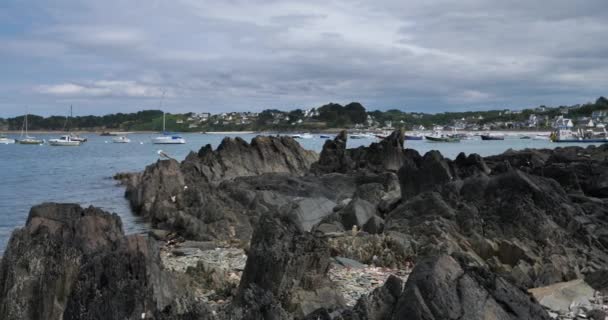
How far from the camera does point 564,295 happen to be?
11.4 m

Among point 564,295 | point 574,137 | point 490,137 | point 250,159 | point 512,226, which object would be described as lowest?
point 564,295

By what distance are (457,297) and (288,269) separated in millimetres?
3840

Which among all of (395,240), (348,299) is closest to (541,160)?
(395,240)

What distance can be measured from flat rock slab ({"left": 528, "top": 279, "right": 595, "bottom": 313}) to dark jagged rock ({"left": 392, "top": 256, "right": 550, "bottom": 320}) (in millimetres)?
3538

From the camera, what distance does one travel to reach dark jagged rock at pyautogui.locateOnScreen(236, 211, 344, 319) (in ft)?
33.4

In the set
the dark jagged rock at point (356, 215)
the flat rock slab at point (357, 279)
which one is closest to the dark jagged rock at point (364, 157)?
the dark jagged rock at point (356, 215)

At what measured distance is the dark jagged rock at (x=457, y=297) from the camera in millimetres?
7074

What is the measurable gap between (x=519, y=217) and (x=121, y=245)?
10096 millimetres

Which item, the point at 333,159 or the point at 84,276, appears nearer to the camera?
the point at 84,276

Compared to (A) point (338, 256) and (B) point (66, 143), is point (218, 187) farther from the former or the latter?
(B) point (66, 143)

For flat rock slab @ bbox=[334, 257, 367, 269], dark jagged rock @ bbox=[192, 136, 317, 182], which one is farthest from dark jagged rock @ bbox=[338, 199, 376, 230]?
dark jagged rock @ bbox=[192, 136, 317, 182]

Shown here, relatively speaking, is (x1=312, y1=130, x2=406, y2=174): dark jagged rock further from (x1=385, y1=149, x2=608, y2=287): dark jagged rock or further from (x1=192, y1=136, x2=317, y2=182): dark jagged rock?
(x1=385, y1=149, x2=608, y2=287): dark jagged rock

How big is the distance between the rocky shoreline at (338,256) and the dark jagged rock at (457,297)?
15mm

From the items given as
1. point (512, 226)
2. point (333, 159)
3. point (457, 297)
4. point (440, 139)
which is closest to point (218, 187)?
point (333, 159)
